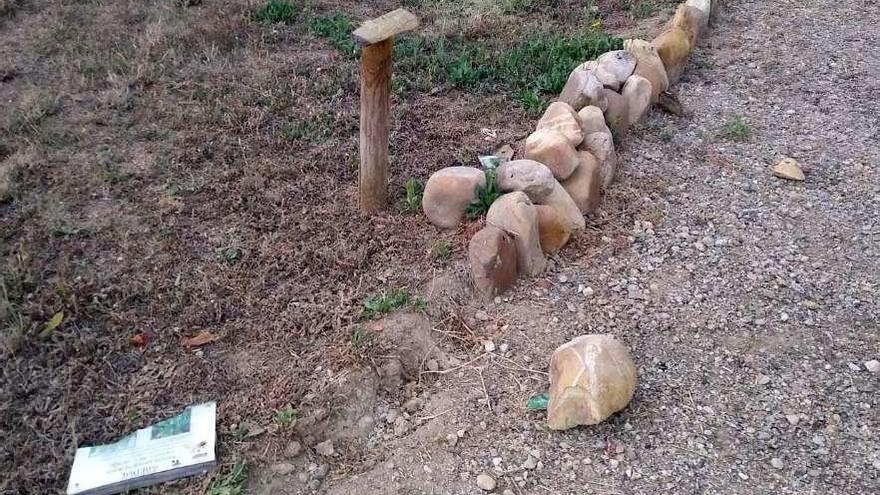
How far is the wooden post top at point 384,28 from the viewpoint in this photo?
297 centimetres

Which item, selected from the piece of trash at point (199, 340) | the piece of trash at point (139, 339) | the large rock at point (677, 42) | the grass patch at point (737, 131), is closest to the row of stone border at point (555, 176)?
the large rock at point (677, 42)

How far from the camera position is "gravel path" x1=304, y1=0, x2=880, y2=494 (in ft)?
8.24

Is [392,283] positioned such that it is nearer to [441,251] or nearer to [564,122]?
[441,251]

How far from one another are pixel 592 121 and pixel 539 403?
6.12 feet

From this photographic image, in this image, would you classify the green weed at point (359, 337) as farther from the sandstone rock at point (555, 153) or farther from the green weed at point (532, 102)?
the green weed at point (532, 102)

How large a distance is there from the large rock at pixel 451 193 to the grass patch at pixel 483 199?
0.02 metres

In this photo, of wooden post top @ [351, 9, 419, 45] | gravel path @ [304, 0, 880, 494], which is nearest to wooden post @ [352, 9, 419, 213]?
wooden post top @ [351, 9, 419, 45]

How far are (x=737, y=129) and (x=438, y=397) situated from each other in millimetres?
2672

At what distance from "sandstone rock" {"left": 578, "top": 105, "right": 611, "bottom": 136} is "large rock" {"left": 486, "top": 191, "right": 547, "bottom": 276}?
880 millimetres

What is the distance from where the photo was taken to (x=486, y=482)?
2.45 meters

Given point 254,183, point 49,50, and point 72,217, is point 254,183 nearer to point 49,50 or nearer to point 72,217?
point 72,217

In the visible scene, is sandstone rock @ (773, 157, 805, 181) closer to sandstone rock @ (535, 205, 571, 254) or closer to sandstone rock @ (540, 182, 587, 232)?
sandstone rock @ (540, 182, 587, 232)

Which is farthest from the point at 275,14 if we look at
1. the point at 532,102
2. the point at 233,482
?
the point at 233,482

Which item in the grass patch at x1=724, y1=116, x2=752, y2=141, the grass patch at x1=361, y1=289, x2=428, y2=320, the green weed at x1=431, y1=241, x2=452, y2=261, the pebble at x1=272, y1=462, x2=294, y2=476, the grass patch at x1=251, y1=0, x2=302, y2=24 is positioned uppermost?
the grass patch at x1=251, y1=0, x2=302, y2=24
